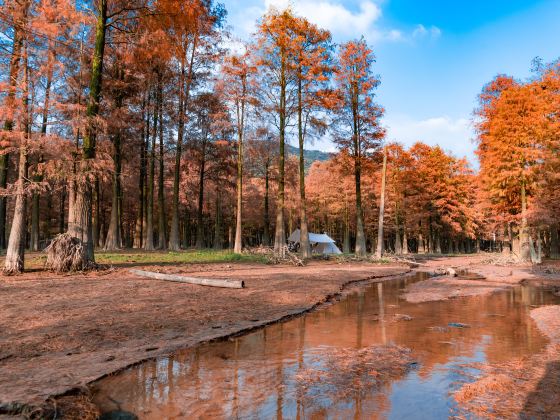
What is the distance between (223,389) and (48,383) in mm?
2086

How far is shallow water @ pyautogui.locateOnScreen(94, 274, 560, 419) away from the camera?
420cm

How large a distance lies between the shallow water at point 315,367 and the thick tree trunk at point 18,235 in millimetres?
A: 9150

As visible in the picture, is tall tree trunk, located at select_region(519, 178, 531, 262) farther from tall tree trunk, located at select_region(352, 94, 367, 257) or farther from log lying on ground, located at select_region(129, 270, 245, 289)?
log lying on ground, located at select_region(129, 270, 245, 289)

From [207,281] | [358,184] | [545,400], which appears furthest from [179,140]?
[545,400]

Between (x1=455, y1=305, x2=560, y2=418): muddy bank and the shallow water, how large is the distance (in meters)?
0.22

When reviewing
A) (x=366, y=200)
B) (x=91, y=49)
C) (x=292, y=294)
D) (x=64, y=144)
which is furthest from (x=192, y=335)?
(x=366, y=200)

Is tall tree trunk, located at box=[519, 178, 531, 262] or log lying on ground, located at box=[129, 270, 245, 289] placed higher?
tall tree trunk, located at box=[519, 178, 531, 262]

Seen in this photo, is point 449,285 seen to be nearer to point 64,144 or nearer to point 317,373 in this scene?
point 317,373

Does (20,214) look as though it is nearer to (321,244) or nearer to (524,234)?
(524,234)

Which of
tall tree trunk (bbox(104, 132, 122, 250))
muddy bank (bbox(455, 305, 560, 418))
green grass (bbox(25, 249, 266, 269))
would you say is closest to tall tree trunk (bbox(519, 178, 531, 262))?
green grass (bbox(25, 249, 266, 269))

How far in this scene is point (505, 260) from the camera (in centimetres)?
2656

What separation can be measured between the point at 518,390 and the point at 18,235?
1414 centimetres

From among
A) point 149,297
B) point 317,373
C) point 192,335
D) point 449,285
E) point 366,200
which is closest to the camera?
point 317,373

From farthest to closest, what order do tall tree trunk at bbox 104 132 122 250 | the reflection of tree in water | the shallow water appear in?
tall tree trunk at bbox 104 132 122 250 → the reflection of tree in water → the shallow water
